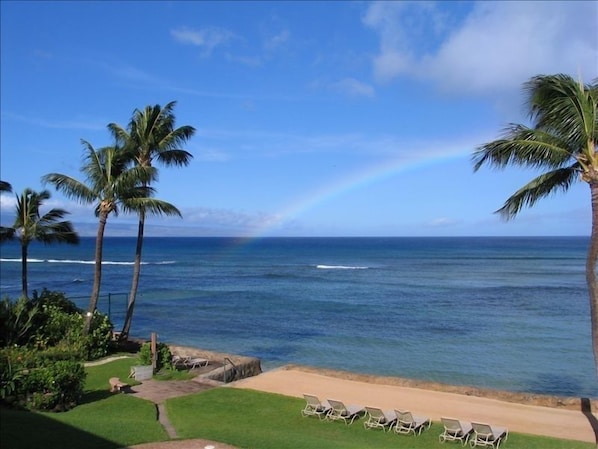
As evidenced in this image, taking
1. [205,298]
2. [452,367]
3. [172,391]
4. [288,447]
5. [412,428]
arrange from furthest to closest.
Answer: [205,298], [452,367], [172,391], [412,428], [288,447]

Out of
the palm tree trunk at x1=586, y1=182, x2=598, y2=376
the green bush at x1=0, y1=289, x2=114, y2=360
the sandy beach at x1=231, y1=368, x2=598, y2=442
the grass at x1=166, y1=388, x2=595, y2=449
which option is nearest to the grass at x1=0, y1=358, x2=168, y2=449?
the grass at x1=166, y1=388, x2=595, y2=449

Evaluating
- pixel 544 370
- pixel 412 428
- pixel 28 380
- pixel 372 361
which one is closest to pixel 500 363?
pixel 544 370

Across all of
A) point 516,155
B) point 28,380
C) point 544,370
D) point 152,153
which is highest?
point 152,153

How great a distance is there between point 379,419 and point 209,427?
3.82m

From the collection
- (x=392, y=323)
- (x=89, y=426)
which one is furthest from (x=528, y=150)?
(x=392, y=323)

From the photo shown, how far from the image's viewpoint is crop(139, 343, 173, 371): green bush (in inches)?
722

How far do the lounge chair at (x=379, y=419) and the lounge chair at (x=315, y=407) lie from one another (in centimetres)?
101

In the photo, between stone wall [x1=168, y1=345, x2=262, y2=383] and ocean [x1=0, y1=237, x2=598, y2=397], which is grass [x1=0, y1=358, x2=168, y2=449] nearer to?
stone wall [x1=168, y1=345, x2=262, y2=383]

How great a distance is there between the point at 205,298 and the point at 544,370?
102 ft

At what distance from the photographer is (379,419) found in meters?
13.1

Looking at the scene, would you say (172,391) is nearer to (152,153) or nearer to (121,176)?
(121,176)

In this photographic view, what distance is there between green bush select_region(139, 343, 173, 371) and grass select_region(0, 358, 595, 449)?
96.6 inches

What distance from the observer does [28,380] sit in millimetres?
13148

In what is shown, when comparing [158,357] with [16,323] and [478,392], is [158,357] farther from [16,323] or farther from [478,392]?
[478,392]
